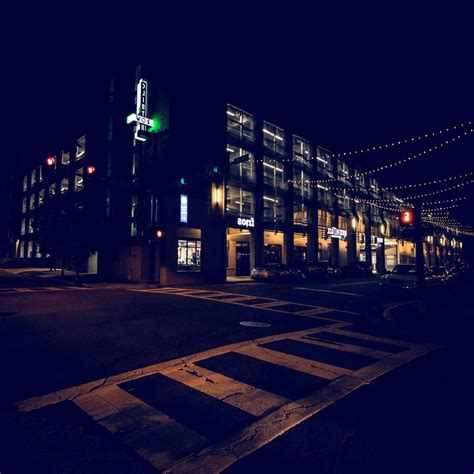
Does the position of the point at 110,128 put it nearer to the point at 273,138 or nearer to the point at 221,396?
the point at 273,138

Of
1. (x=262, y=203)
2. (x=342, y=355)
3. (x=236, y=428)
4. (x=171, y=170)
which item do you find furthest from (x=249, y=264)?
(x=236, y=428)

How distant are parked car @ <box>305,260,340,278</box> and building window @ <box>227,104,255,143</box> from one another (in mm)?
15258

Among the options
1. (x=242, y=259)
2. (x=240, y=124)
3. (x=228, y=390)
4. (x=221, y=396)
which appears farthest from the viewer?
(x=242, y=259)

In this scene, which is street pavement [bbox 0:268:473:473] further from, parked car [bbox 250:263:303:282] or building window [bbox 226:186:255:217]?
building window [bbox 226:186:255:217]

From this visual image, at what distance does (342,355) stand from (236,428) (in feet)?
12.0

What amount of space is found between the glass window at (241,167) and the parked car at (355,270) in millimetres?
15229

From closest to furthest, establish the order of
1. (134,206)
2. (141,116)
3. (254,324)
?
(254,324)
(141,116)
(134,206)

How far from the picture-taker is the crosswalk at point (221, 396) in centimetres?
313

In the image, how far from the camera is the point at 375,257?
54.7 meters

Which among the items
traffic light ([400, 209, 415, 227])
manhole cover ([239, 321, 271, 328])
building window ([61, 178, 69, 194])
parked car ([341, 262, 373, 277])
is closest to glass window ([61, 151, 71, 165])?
building window ([61, 178, 69, 194])

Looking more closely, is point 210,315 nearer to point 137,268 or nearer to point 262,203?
point 137,268

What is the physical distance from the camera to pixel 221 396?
4.30 m

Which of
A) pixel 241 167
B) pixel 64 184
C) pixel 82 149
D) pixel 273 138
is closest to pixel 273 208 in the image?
pixel 241 167

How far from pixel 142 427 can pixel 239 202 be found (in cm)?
2932
